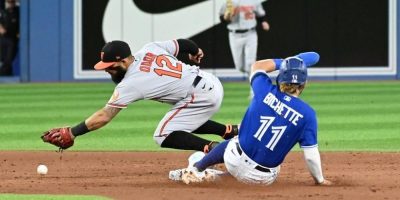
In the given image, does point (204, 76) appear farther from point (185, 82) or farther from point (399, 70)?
point (399, 70)

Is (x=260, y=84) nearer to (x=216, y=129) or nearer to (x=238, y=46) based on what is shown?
(x=216, y=129)

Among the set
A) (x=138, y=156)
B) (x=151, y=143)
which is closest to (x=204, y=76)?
(x=138, y=156)

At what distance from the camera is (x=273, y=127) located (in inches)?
313

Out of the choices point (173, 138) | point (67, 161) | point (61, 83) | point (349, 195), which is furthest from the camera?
point (61, 83)

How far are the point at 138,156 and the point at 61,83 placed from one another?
39.6 feet

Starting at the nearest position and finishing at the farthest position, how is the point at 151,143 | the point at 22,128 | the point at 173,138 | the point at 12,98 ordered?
the point at 173,138 < the point at 151,143 < the point at 22,128 < the point at 12,98

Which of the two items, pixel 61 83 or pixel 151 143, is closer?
pixel 151 143

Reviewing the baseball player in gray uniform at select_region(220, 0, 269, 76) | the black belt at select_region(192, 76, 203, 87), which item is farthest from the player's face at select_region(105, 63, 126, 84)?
the baseball player in gray uniform at select_region(220, 0, 269, 76)

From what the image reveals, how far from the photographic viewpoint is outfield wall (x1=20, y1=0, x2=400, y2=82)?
2281cm

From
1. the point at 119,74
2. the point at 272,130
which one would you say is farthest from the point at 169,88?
the point at 272,130

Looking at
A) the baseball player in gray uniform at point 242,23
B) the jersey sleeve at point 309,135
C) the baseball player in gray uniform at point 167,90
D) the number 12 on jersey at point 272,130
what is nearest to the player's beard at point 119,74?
the baseball player in gray uniform at point 167,90

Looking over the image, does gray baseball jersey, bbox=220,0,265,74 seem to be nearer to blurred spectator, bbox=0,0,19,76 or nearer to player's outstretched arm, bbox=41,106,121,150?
blurred spectator, bbox=0,0,19,76

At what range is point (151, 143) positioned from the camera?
1219cm

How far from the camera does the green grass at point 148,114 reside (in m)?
12.1
